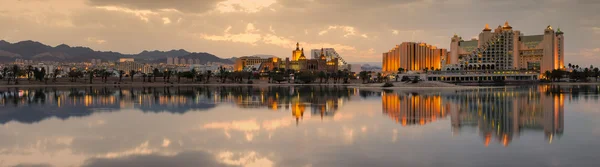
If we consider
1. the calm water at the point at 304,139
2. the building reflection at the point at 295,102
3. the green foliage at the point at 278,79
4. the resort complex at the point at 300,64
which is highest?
the resort complex at the point at 300,64

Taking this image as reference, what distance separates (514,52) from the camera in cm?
11512

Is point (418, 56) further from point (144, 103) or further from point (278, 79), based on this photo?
point (144, 103)

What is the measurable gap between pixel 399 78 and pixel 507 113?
87.3 m

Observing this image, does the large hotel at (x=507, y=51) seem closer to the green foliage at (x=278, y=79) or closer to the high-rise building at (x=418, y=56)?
the high-rise building at (x=418, y=56)

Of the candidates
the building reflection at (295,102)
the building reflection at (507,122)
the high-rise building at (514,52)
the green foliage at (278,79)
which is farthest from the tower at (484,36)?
the building reflection at (507,122)

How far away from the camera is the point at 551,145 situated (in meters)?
15.0

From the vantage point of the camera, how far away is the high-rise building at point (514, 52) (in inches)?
4407

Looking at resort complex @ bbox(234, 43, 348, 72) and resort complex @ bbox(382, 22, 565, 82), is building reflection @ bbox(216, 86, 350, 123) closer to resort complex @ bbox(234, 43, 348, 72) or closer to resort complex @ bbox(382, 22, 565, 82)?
resort complex @ bbox(382, 22, 565, 82)

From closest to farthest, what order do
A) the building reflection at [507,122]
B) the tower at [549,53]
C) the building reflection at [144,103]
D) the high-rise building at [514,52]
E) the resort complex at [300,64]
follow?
the building reflection at [507,122]
the building reflection at [144,103]
the tower at [549,53]
the high-rise building at [514,52]
the resort complex at [300,64]

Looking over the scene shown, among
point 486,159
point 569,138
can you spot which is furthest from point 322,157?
point 569,138

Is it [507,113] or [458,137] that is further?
[507,113]

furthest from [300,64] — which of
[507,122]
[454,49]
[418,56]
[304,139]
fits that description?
Answer: [304,139]

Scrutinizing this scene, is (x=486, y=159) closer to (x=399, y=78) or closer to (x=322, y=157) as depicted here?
(x=322, y=157)

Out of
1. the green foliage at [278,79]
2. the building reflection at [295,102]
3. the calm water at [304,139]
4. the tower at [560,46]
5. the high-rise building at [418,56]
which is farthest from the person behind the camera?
the high-rise building at [418,56]
